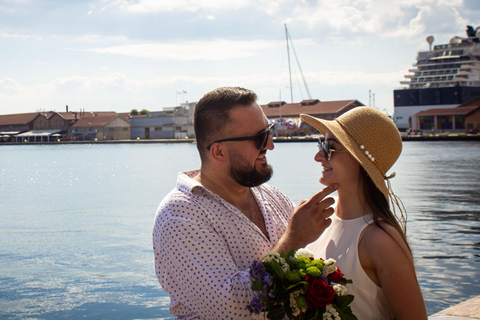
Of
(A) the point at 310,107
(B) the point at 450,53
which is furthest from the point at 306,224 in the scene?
(B) the point at 450,53

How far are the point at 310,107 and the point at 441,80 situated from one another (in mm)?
22544

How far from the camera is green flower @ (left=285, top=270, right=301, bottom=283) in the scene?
178cm

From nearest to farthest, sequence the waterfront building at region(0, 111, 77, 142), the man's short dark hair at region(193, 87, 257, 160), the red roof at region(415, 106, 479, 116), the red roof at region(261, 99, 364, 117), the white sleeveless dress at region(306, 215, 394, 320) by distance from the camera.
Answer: the white sleeveless dress at region(306, 215, 394, 320), the man's short dark hair at region(193, 87, 257, 160), the red roof at region(415, 106, 479, 116), the red roof at region(261, 99, 364, 117), the waterfront building at region(0, 111, 77, 142)

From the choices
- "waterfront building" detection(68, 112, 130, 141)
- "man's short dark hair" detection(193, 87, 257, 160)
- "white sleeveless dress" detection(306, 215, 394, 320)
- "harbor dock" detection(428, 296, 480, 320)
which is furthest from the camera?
"waterfront building" detection(68, 112, 130, 141)

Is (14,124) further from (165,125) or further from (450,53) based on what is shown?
(450,53)

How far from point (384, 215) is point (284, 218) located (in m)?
0.50

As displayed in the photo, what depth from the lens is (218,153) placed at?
2.28 m

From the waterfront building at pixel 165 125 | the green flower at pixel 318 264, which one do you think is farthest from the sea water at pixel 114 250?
the waterfront building at pixel 165 125

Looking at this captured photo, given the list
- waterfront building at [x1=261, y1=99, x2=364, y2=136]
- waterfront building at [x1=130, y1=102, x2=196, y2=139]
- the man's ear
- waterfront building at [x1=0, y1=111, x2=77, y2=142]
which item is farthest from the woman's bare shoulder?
waterfront building at [x1=0, y1=111, x2=77, y2=142]

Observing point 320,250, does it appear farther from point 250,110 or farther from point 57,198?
point 57,198

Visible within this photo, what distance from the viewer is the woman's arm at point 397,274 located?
192cm

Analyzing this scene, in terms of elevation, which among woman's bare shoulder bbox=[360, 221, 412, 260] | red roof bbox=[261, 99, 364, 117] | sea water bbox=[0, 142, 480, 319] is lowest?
sea water bbox=[0, 142, 480, 319]

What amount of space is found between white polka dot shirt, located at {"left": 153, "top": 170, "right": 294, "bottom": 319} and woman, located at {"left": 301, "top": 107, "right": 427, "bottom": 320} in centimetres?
30

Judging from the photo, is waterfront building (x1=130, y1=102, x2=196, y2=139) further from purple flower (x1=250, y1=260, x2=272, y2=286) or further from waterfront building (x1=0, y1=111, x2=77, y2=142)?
purple flower (x1=250, y1=260, x2=272, y2=286)
